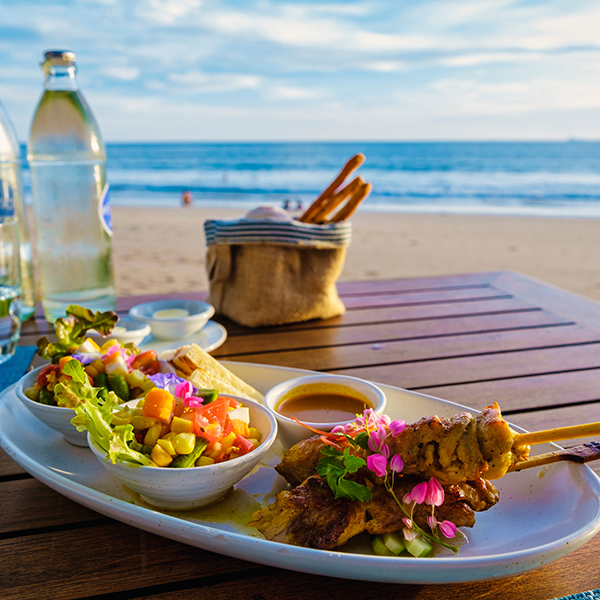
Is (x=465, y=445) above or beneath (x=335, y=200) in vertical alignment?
beneath

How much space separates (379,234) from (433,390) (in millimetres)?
11565

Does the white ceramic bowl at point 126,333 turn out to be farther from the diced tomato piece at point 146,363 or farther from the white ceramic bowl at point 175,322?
the diced tomato piece at point 146,363

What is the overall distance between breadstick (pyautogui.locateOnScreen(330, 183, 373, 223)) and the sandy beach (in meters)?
5.67

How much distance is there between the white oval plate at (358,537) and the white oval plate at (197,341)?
695 mm

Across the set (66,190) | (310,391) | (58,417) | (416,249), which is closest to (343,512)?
(310,391)

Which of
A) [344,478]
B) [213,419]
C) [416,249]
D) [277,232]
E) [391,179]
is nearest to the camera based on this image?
[344,478]

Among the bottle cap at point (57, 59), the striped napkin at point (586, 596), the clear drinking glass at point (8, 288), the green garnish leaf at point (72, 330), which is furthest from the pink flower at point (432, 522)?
the bottle cap at point (57, 59)

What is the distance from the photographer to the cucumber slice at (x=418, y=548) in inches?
38.4

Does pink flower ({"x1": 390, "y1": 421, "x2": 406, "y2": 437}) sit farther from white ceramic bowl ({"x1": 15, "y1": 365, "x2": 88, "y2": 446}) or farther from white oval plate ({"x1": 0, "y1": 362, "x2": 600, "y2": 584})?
white ceramic bowl ({"x1": 15, "y1": 365, "x2": 88, "y2": 446})

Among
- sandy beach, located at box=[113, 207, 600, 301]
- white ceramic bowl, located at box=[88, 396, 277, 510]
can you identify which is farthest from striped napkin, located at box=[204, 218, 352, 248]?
sandy beach, located at box=[113, 207, 600, 301]

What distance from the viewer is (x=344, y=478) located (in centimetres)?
104

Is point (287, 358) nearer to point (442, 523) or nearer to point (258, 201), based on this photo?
point (442, 523)

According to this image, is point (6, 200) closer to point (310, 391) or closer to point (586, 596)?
point (310, 391)

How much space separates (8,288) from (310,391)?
119 cm
